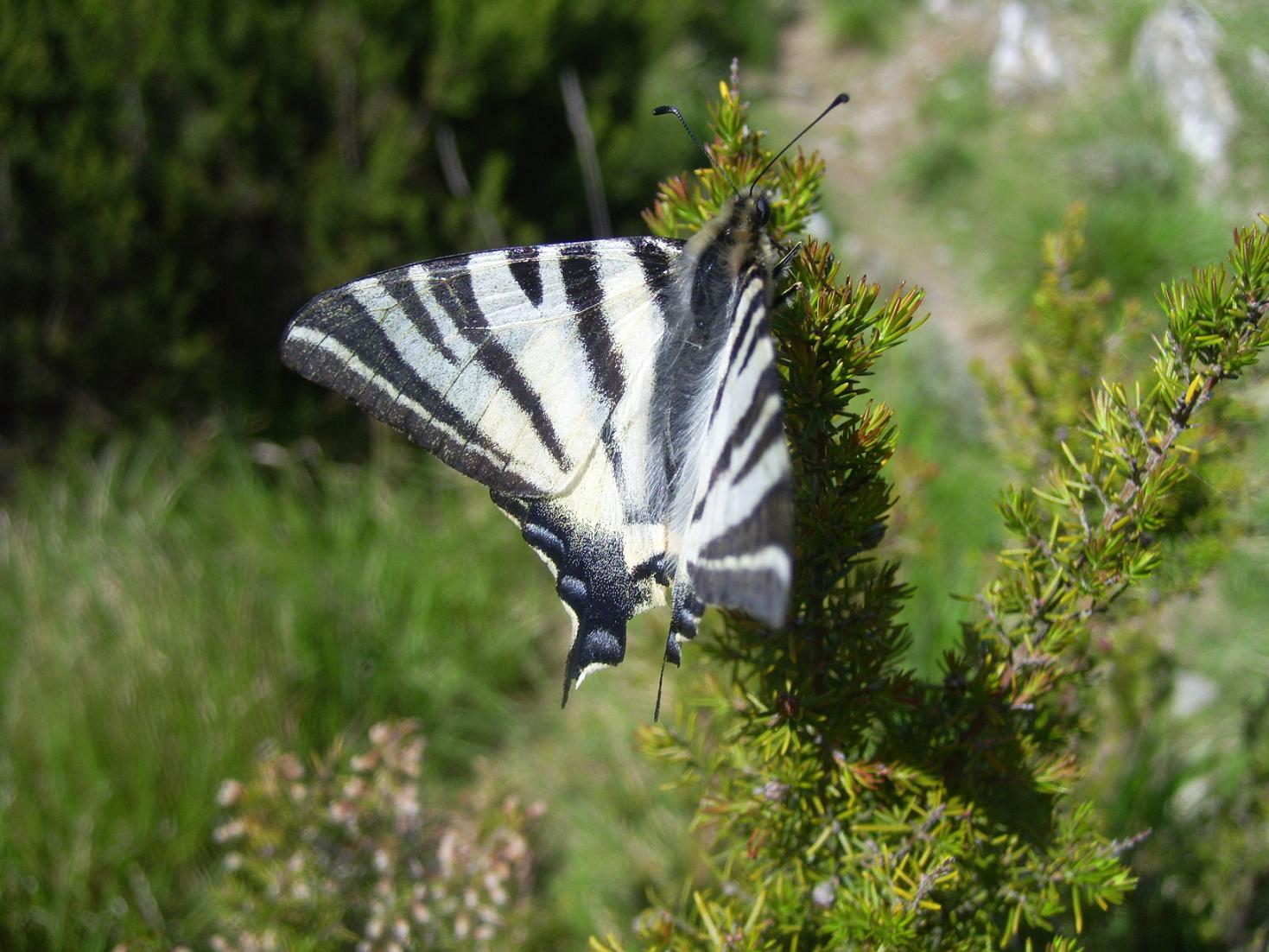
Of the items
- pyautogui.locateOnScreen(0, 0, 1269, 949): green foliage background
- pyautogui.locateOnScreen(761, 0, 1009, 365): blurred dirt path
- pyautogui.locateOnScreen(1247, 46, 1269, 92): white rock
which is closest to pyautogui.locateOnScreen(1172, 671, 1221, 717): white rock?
pyautogui.locateOnScreen(0, 0, 1269, 949): green foliage background

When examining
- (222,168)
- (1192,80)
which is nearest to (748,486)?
(222,168)

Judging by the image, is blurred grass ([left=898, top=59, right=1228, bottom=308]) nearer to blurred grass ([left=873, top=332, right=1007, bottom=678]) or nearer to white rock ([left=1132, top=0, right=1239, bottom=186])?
white rock ([left=1132, top=0, right=1239, bottom=186])

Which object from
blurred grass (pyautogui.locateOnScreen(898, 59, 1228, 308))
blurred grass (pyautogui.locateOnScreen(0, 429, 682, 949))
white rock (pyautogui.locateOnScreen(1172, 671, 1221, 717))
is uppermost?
blurred grass (pyautogui.locateOnScreen(898, 59, 1228, 308))

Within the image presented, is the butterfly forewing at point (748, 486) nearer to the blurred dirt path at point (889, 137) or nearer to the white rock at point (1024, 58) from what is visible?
the blurred dirt path at point (889, 137)

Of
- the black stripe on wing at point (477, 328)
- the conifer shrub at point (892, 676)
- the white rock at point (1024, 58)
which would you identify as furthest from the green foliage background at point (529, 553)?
the white rock at point (1024, 58)

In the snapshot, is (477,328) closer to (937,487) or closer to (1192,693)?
(937,487)
